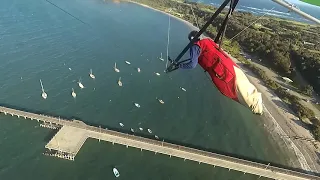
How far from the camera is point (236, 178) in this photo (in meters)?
42.6

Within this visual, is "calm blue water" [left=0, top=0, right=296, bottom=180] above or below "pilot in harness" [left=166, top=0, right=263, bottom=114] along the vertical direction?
below

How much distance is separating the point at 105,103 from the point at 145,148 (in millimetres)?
14236

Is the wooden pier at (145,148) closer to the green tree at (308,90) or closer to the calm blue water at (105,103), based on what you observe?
the calm blue water at (105,103)

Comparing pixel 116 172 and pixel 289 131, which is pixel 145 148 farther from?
pixel 289 131

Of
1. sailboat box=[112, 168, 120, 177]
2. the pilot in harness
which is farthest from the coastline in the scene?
the pilot in harness

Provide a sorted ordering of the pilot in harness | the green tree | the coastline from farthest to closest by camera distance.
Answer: the green tree, the coastline, the pilot in harness

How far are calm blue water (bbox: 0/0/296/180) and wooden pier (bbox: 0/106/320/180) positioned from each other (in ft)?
3.43

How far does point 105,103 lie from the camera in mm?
54188

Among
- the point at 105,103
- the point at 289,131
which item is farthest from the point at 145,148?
the point at 289,131

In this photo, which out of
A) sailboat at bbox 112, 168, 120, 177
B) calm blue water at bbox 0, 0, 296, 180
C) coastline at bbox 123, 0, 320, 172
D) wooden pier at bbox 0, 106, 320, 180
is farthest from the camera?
coastline at bbox 123, 0, 320, 172

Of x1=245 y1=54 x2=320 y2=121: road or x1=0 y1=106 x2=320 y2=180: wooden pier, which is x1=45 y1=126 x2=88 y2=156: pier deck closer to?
x1=0 y1=106 x2=320 y2=180: wooden pier

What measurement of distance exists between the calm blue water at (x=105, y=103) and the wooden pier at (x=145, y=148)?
3.43 feet

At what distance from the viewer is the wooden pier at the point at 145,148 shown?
139 feet

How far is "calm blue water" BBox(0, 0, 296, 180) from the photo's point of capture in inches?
1636
